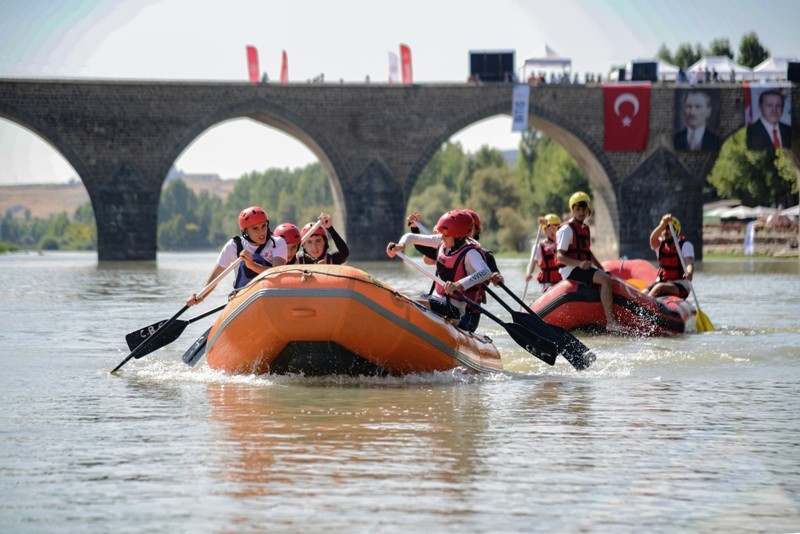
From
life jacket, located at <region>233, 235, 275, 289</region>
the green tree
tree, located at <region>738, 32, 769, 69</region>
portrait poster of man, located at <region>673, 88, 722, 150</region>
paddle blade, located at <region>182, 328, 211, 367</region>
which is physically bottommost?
paddle blade, located at <region>182, 328, 211, 367</region>

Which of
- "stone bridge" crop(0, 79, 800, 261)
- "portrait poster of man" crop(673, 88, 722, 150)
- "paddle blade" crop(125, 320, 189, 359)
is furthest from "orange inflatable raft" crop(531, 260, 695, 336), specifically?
"portrait poster of man" crop(673, 88, 722, 150)

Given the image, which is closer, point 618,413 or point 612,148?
point 618,413

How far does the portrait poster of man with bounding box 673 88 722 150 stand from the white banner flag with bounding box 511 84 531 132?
5.08 meters

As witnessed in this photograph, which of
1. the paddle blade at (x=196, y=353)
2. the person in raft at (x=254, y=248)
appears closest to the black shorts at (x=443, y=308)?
the person in raft at (x=254, y=248)

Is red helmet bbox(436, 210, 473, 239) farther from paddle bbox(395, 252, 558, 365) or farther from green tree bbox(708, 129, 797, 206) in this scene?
green tree bbox(708, 129, 797, 206)

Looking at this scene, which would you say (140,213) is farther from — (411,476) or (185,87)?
(411,476)

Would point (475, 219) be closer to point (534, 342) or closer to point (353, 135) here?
point (534, 342)

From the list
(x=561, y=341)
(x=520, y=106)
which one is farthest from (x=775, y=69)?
(x=561, y=341)

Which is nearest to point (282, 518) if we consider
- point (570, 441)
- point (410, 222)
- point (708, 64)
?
point (570, 441)

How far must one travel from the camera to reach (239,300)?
988 cm

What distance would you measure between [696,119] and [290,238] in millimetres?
38497

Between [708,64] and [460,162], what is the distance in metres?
40.9

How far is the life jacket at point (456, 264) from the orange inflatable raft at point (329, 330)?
435 millimetres

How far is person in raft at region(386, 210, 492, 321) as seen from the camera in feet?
34.4
